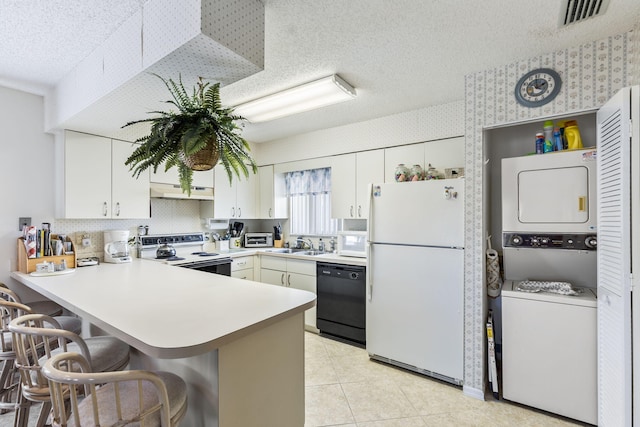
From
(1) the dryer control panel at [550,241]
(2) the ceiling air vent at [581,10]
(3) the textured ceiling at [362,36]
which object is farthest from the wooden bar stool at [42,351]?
(2) the ceiling air vent at [581,10]

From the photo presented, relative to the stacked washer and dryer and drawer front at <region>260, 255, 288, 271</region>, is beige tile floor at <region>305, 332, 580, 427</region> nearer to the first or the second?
the stacked washer and dryer

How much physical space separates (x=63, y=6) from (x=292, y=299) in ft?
6.36

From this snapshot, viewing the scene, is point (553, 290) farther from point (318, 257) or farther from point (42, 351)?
point (42, 351)

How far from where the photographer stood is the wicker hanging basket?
1.50 meters

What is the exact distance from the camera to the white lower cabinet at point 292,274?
11.5 feet

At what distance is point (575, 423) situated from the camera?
2.02 meters

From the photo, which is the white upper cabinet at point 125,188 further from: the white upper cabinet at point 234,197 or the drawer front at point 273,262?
the drawer front at point 273,262

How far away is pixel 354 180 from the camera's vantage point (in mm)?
3545

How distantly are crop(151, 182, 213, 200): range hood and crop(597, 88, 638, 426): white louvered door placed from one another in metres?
3.58

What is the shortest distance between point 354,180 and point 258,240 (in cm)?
171

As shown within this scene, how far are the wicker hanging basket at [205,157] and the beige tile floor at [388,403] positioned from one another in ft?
5.79

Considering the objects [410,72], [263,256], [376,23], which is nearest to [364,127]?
[410,72]

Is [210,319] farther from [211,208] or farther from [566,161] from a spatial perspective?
[211,208]

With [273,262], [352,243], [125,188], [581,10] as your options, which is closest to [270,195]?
[273,262]
